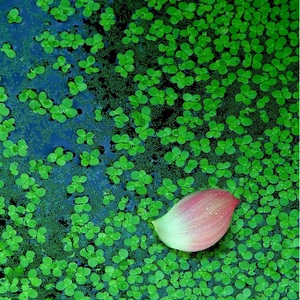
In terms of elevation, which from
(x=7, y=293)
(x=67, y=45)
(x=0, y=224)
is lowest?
(x=7, y=293)

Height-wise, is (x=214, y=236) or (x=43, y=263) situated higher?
(x=214, y=236)

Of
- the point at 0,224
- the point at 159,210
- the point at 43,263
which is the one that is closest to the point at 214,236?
the point at 159,210

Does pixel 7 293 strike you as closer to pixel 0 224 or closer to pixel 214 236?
pixel 0 224
